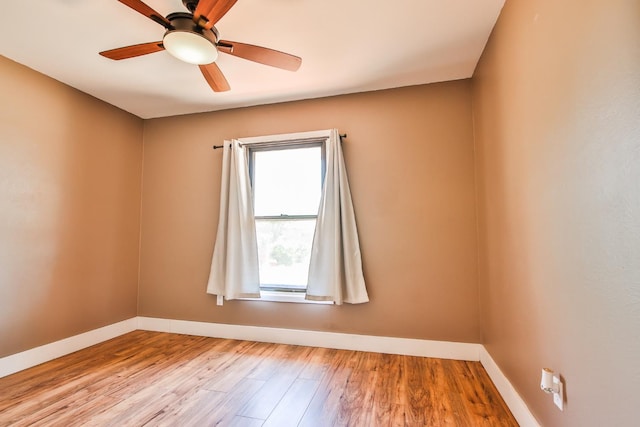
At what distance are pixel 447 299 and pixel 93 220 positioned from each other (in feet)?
11.5

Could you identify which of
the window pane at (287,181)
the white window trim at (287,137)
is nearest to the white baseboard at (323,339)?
the window pane at (287,181)

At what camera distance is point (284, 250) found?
3.09 meters

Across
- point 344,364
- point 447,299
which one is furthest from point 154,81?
point 447,299

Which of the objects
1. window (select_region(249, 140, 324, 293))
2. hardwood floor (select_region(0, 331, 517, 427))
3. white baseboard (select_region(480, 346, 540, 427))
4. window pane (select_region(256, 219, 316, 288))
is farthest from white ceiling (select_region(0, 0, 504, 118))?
hardwood floor (select_region(0, 331, 517, 427))

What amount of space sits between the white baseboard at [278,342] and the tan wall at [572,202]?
0.46 meters

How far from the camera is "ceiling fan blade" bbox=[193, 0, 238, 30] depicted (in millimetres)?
1450

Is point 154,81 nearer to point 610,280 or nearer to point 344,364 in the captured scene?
point 344,364

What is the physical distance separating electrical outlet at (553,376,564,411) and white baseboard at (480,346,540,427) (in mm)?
310

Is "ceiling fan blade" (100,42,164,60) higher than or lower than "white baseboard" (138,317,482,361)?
higher

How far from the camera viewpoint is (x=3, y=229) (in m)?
2.29

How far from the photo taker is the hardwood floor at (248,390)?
1.75 meters

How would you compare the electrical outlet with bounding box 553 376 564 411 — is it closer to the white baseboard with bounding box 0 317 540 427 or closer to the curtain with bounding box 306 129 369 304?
the white baseboard with bounding box 0 317 540 427

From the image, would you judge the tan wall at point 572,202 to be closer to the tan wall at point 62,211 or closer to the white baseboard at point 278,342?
the white baseboard at point 278,342

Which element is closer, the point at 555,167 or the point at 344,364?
the point at 555,167
